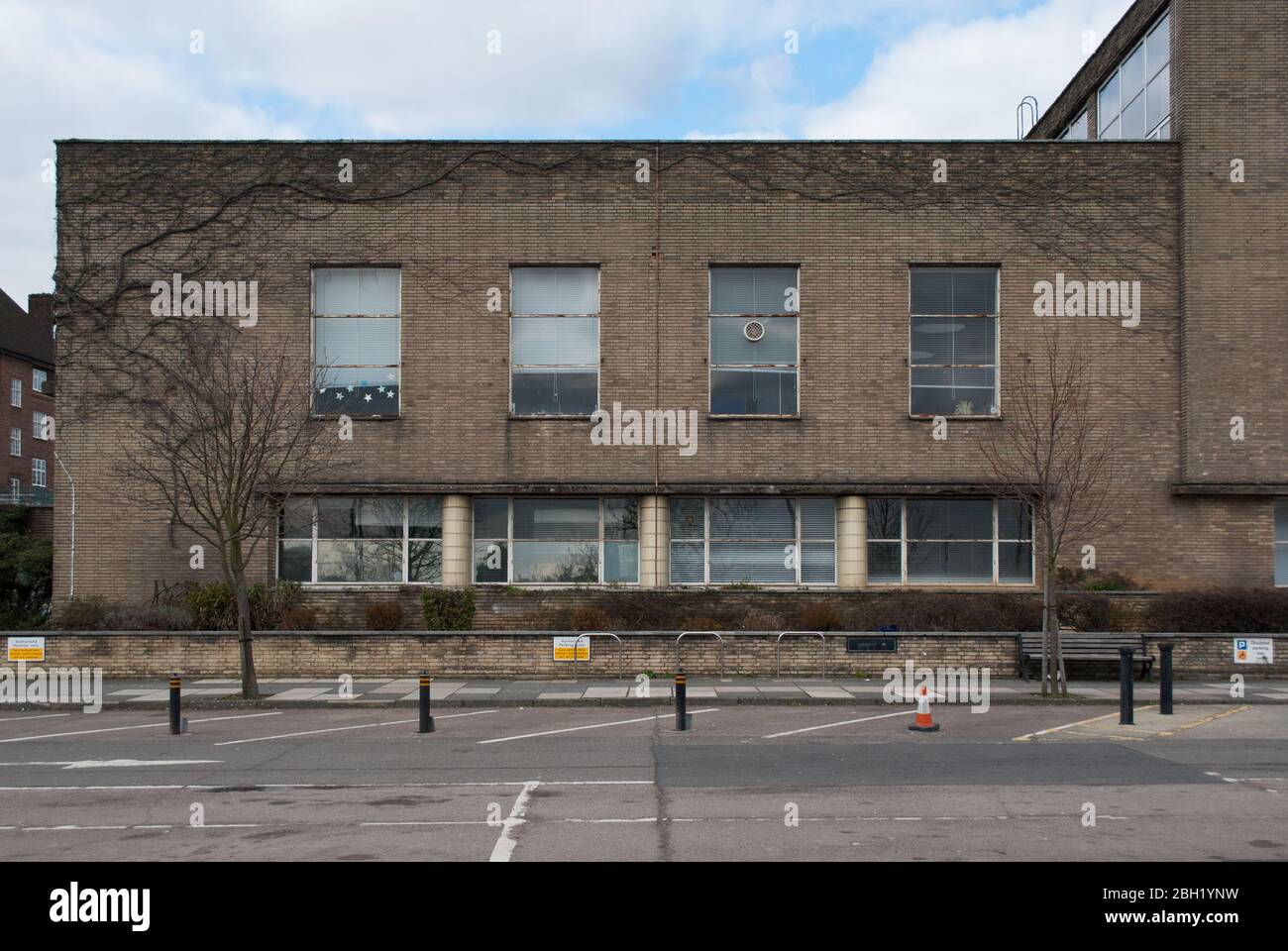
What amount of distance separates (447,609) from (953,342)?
1318 centimetres

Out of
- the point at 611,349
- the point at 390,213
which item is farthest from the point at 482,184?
the point at 611,349

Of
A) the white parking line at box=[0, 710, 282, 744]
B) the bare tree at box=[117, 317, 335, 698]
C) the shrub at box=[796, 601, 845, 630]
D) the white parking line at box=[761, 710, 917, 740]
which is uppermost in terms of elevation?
the bare tree at box=[117, 317, 335, 698]

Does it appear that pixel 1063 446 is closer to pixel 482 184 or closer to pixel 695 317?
pixel 695 317

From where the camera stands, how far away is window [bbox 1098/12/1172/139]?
29047mm

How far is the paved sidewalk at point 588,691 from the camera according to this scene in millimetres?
20109

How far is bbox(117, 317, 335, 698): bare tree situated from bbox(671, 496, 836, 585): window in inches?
342

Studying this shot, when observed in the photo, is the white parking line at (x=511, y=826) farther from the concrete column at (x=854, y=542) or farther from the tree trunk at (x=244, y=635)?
the concrete column at (x=854, y=542)

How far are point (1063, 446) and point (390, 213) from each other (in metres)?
15.9

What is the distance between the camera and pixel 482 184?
2794 centimetres

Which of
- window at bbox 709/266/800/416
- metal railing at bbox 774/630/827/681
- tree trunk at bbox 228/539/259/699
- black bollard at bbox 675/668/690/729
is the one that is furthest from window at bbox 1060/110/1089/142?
tree trunk at bbox 228/539/259/699

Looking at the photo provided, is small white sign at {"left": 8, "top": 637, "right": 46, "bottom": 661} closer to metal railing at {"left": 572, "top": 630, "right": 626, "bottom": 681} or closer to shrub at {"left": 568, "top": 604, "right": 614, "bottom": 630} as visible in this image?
metal railing at {"left": 572, "top": 630, "right": 626, "bottom": 681}

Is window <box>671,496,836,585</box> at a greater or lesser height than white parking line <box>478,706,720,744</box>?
greater

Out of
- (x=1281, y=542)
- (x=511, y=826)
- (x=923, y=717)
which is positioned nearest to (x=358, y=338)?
(x=923, y=717)

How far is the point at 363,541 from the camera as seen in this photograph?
92.2ft
